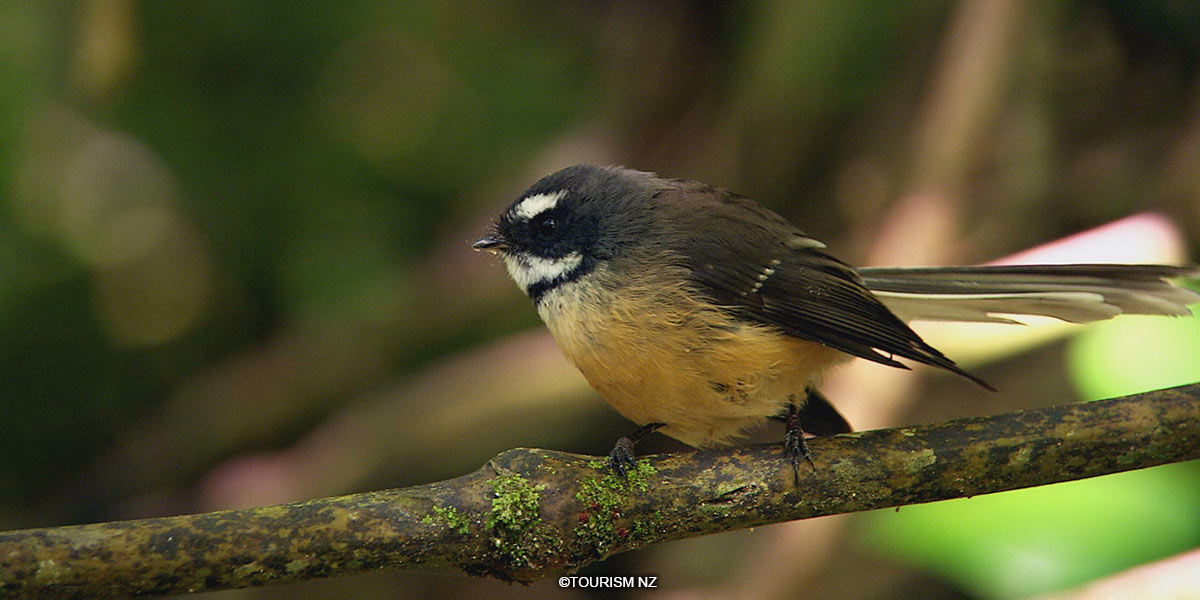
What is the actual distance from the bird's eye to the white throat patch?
77 millimetres

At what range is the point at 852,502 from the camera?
2.32m

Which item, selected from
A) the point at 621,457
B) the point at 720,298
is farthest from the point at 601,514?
the point at 720,298

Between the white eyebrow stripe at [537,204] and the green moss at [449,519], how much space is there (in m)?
1.15

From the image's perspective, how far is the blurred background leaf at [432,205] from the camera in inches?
177

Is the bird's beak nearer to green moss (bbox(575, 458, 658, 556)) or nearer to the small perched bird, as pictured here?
the small perched bird

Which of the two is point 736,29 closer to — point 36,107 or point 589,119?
point 589,119

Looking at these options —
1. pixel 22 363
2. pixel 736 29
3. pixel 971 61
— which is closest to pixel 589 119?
pixel 736 29

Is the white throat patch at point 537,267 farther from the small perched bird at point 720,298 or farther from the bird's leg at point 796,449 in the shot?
Result: the bird's leg at point 796,449

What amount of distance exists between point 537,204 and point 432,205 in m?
2.15

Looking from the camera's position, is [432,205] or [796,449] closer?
[796,449]

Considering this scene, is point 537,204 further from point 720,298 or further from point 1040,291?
point 1040,291

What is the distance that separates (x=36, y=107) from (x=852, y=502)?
3.22 metres

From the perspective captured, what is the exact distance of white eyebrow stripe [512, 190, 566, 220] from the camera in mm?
2936

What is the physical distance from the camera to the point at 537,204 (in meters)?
2.94
